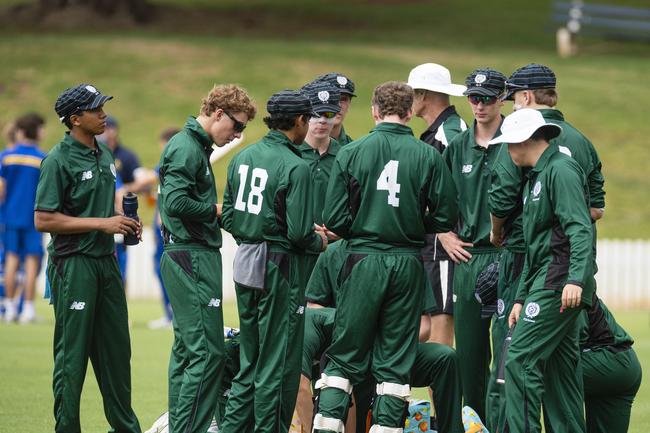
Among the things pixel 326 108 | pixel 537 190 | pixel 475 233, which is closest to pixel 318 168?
pixel 326 108

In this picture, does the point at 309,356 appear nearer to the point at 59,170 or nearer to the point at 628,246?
the point at 59,170

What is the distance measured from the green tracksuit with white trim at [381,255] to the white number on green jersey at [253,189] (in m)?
0.49

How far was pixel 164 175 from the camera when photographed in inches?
337

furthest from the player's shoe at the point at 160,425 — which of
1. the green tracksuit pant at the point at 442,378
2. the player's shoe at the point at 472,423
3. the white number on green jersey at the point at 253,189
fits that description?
the player's shoe at the point at 472,423

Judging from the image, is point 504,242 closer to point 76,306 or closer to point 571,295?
point 571,295

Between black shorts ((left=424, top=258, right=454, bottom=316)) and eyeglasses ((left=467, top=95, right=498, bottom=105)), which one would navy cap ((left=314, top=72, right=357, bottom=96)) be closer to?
eyeglasses ((left=467, top=95, right=498, bottom=105))

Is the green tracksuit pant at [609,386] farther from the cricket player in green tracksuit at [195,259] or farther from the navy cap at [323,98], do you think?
the navy cap at [323,98]

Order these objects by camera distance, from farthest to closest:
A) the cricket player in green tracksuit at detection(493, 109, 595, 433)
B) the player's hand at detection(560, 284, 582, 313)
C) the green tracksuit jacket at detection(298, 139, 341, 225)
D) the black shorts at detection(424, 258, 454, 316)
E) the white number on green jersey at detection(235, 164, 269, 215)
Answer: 1. the black shorts at detection(424, 258, 454, 316)
2. the green tracksuit jacket at detection(298, 139, 341, 225)
3. the white number on green jersey at detection(235, 164, 269, 215)
4. the cricket player in green tracksuit at detection(493, 109, 595, 433)
5. the player's hand at detection(560, 284, 582, 313)

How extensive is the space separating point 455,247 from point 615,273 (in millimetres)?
12310

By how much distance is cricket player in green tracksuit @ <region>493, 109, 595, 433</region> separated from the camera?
753cm

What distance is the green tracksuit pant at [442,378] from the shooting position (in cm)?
859

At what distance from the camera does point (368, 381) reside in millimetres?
8898

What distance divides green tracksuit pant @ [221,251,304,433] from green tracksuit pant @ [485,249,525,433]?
1411mm

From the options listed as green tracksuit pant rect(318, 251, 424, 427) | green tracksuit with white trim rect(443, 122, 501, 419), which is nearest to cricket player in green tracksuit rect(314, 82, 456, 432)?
green tracksuit pant rect(318, 251, 424, 427)
